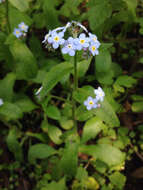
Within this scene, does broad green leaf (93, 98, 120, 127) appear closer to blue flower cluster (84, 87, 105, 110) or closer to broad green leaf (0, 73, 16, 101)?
blue flower cluster (84, 87, 105, 110)

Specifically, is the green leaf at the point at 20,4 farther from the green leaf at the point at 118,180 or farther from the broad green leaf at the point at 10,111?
the green leaf at the point at 118,180

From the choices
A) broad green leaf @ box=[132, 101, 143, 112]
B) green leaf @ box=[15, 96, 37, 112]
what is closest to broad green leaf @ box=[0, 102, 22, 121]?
green leaf @ box=[15, 96, 37, 112]

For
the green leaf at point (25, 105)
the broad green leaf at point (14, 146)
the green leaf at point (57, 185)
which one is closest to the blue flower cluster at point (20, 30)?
the green leaf at point (25, 105)

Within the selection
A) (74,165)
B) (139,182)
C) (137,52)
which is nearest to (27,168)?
(74,165)

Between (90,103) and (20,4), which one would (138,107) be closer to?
(90,103)

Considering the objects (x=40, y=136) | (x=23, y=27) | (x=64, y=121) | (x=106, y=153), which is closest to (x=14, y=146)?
(x=40, y=136)

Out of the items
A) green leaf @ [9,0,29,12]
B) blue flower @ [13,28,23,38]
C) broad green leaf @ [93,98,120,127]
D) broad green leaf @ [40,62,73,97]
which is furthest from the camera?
blue flower @ [13,28,23,38]
